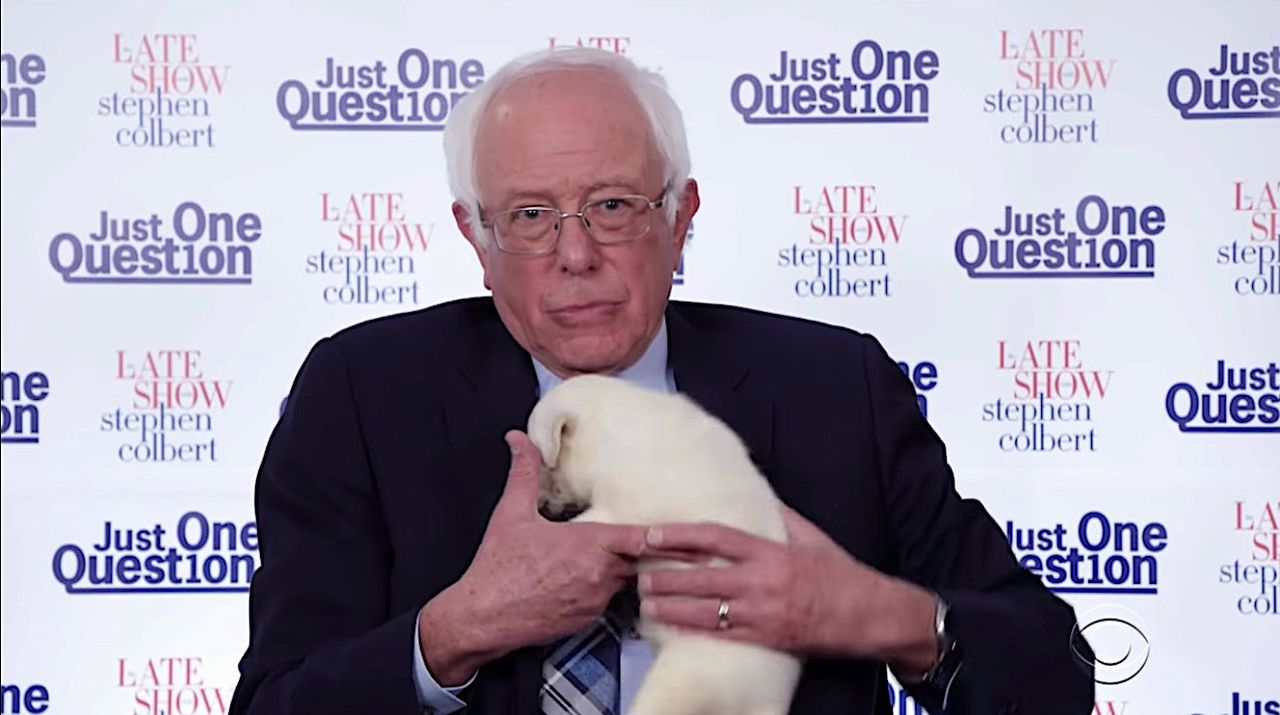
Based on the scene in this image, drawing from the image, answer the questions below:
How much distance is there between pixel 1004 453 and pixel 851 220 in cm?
66

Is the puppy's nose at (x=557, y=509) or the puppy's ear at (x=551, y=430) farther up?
the puppy's ear at (x=551, y=430)

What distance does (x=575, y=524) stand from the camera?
1.76 meters

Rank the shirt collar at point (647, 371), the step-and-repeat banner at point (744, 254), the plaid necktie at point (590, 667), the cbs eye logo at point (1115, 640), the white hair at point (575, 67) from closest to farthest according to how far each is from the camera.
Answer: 1. the plaid necktie at point (590, 667)
2. the white hair at point (575, 67)
3. the shirt collar at point (647, 371)
4. the cbs eye logo at point (1115, 640)
5. the step-and-repeat banner at point (744, 254)

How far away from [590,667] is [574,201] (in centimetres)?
62

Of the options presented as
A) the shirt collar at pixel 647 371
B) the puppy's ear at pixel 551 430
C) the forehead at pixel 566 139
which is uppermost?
the forehead at pixel 566 139

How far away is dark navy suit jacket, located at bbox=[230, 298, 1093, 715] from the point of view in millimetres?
1948

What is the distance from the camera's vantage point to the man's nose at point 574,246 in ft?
6.54

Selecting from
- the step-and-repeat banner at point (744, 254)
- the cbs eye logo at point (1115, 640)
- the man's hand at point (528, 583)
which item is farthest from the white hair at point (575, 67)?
the step-and-repeat banner at point (744, 254)

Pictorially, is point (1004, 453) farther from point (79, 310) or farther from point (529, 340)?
point (79, 310)

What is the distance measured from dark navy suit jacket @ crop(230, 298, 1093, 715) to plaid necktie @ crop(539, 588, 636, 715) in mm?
25

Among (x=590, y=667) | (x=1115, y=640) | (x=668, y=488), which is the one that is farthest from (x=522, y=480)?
(x=1115, y=640)

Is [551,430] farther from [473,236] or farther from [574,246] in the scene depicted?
[473,236]

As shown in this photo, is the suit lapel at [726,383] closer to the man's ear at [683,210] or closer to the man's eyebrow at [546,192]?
the man's ear at [683,210]

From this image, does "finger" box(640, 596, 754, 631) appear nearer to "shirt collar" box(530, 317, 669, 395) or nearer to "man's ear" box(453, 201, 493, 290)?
"shirt collar" box(530, 317, 669, 395)
